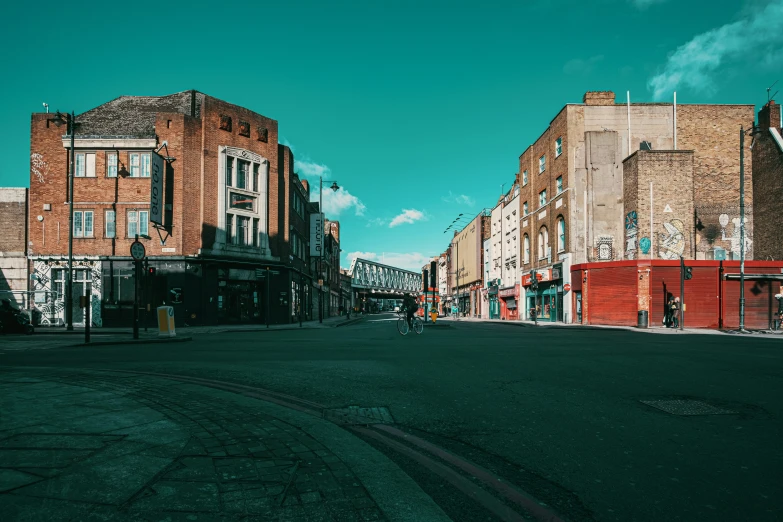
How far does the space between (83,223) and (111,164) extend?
3.79 metres

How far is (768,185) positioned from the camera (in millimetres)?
31453

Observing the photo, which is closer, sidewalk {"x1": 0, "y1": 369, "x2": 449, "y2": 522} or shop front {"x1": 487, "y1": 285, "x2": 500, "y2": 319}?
sidewalk {"x1": 0, "y1": 369, "x2": 449, "y2": 522}

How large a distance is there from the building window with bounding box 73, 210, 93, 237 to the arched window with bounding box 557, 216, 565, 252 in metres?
31.2

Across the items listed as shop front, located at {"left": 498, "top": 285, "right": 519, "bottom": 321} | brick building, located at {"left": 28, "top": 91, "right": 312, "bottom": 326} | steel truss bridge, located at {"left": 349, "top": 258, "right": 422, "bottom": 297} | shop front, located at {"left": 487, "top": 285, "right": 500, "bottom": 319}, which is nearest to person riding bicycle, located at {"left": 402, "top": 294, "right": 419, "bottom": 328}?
brick building, located at {"left": 28, "top": 91, "right": 312, "bottom": 326}

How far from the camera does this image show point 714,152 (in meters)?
33.8

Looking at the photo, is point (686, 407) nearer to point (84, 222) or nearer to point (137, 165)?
point (137, 165)

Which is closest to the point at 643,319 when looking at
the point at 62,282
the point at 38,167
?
the point at 62,282

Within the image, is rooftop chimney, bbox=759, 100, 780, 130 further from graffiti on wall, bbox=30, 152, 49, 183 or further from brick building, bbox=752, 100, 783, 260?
graffiti on wall, bbox=30, 152, 49, 183

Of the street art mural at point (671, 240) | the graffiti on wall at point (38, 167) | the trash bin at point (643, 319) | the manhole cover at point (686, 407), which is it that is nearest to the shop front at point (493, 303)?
the street art mural at point (671, 240)

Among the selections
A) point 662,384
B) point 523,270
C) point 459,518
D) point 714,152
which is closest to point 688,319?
point 714,152

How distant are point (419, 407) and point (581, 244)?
3225cm

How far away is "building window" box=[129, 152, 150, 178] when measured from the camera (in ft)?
95.6

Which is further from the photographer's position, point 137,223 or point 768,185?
point 768,185

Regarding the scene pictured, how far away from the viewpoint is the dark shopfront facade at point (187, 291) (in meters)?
28.6
